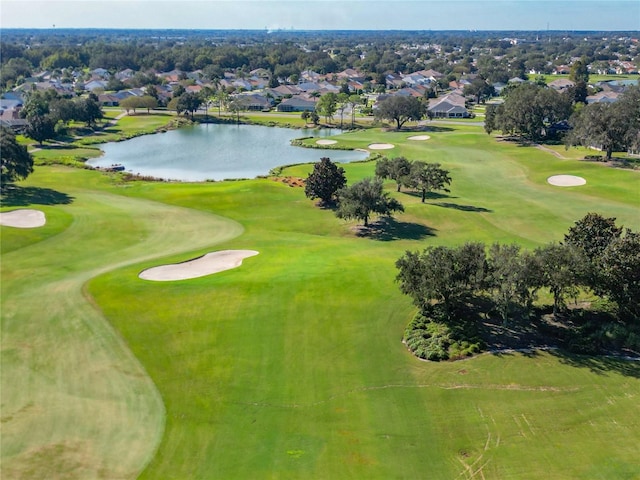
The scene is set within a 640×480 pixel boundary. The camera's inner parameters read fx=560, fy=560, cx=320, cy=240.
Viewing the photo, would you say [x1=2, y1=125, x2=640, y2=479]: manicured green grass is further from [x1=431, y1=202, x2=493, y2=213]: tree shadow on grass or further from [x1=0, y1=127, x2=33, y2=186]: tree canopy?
[x1=0, y1=127, x2=33, y2=186]: tree canopy

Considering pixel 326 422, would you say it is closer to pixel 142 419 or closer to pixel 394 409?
pixel 394 409

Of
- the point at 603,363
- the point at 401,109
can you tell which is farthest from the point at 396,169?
the point at 401,109

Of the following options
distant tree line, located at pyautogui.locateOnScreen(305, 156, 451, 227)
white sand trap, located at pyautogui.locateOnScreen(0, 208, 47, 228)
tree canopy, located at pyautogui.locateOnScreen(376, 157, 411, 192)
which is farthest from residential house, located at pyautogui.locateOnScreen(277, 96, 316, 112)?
white sand trap, located at pyautogui.locateOnScreen(0, 208, 47, 228)

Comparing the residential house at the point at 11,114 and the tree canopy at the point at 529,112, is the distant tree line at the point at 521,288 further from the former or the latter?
the residential house at the point at 11,114

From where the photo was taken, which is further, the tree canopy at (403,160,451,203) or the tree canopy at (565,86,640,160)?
the tree canopy at (565,86,640,160)

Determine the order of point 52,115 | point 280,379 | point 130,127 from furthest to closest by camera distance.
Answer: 1. point 130,127
2. point 52,115
3. point 280,379

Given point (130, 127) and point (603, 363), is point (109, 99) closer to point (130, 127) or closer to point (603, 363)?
point (130, 127)
